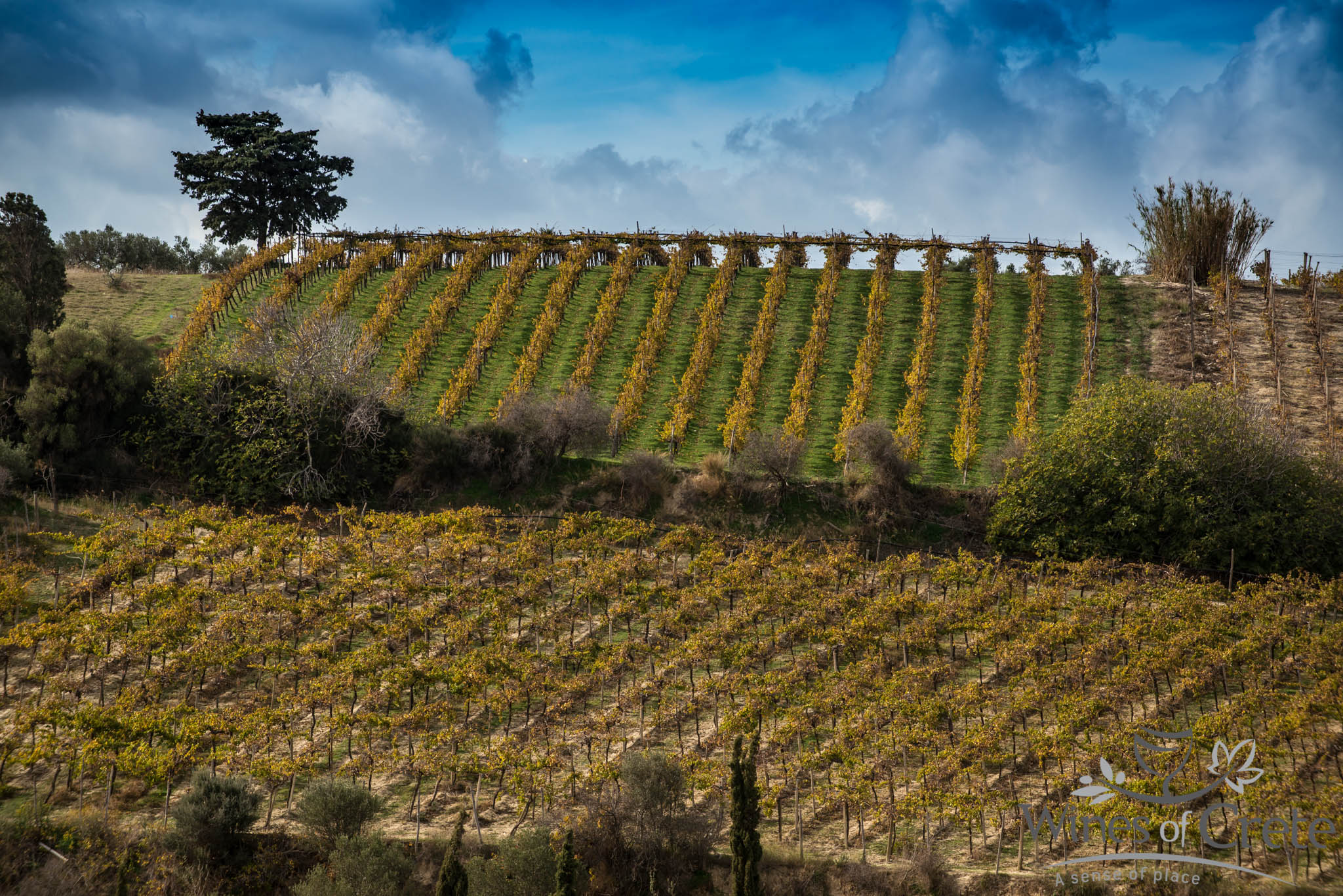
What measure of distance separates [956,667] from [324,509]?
744 inches

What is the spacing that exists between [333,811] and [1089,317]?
35255 millimetres

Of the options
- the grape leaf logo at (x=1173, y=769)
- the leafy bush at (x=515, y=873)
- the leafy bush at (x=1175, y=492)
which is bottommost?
the leafy bush at (x=515, y=873)

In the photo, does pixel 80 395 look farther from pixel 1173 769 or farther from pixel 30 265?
pixel 1173 769

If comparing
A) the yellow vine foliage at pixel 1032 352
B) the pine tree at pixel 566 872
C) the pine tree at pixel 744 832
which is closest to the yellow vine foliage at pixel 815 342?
the yellow vine foliage at pixel 1032 352

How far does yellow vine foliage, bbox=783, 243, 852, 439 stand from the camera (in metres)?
32.8

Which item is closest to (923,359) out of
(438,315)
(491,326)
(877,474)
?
(877,474)

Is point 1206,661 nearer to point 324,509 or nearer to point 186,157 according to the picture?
point 324,509

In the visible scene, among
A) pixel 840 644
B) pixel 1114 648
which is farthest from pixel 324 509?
pixel 1114 648

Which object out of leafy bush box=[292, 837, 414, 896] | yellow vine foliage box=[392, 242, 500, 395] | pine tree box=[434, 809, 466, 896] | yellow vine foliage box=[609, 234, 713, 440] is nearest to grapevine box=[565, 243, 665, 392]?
yellow vine foliage box=[609, 234, 713, 440]

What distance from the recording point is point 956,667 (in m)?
19.4

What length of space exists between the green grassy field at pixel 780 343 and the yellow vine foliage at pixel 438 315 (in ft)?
1.21

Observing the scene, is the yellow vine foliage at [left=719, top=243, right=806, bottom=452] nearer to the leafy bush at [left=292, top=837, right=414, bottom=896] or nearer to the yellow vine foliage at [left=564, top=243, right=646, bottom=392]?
the yellow vine foliage at [left=564, top=243, right=646, bottom=392]

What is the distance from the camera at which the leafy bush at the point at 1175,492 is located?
2372cm

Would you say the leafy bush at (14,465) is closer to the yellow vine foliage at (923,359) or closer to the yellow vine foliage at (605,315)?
the yellow vine foliage at (605,315)
